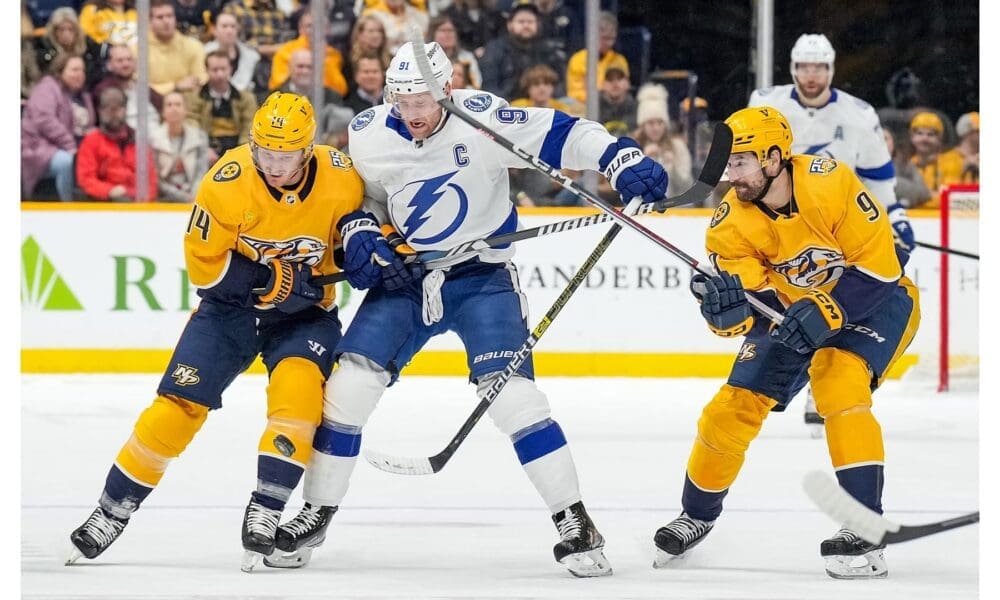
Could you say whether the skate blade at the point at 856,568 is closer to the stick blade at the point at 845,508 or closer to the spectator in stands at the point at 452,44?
the stick blade at the point at 845,508

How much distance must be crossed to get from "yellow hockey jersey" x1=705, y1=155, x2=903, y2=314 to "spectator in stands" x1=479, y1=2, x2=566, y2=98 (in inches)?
136

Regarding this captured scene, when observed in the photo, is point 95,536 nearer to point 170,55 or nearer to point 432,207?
point 432,207

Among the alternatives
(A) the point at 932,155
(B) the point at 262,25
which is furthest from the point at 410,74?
(A) the point at 932,155

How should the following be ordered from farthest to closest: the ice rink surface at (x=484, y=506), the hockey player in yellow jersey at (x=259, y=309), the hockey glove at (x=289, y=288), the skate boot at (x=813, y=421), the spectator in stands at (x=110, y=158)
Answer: the spectator in stands at (x=110, y=158) < the skate boot at (x=813, y=421) < the hockey glove at (x=289, y=288) < the hockey player in yellow jersey at (x=259, y=309) < the ice rink surface at (x=484, y=506)

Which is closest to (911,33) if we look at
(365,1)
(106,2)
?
(365,1)

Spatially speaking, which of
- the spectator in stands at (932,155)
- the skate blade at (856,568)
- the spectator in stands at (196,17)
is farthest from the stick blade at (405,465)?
the spectator in stands at (932,155)

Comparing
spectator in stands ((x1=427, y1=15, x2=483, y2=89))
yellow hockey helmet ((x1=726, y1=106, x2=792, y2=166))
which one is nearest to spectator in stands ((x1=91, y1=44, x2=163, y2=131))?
spectator in stands ((x1=427, y1=15, x2=483, y2=89))

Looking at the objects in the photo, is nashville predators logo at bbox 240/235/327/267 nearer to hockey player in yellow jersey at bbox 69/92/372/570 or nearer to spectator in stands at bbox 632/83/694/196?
hockey player in yellow jersey at bbox 69/92/372/570

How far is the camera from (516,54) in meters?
6.89

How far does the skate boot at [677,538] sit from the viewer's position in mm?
3469

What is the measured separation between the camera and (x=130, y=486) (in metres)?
3.41

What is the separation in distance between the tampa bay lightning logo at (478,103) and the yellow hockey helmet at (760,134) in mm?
522

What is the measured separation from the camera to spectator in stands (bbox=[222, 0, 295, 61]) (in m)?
6.85

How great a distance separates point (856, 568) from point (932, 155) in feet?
13.3
